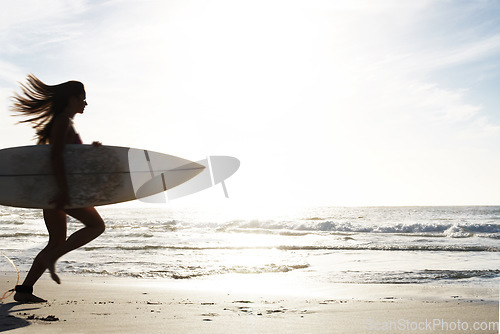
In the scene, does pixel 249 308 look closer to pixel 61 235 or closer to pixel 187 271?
pixel 61 235

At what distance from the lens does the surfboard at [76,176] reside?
12.9 feet

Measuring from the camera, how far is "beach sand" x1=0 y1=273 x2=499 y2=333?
320cm

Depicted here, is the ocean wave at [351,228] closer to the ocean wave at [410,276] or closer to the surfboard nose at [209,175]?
the ocean wave at [410,276]

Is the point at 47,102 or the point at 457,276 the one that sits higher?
the point at 47,102

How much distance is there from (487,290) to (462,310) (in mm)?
1694

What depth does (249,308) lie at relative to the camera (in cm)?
392

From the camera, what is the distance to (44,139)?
397cm

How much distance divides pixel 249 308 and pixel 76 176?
1863mm

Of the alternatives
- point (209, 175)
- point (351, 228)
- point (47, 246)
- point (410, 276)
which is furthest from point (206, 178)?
point (351, 228)

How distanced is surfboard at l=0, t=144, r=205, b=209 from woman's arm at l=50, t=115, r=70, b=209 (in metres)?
0.04

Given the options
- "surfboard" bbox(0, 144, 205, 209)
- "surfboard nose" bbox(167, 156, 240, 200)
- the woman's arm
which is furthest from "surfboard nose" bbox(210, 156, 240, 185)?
the woman's arm

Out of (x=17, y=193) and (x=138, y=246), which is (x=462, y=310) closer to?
(x=17, y=193)

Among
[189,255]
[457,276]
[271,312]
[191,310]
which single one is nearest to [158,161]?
[191,310]

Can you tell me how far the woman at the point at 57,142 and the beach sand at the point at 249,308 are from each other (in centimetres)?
45
